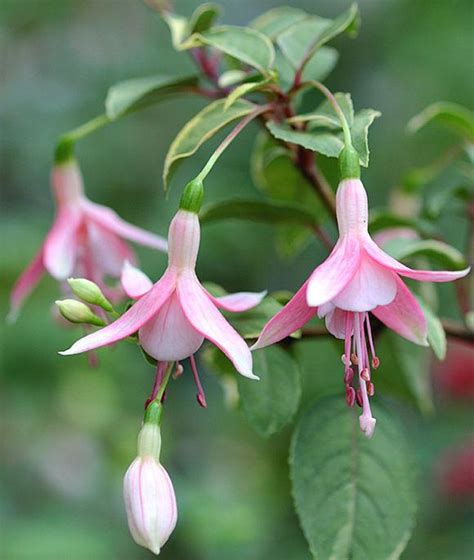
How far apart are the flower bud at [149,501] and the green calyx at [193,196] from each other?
16 centimetres

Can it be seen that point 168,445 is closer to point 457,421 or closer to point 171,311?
point 457,421

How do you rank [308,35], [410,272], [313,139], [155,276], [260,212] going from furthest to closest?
[155,276] < [260,212] < [308,35] < [313,139] < [410,272]

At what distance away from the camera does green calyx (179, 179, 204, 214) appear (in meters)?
0.60

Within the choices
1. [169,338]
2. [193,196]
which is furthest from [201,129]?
[169,338]

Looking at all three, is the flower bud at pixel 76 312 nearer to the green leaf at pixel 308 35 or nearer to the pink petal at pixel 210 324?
the pink petal at pixel 210 324

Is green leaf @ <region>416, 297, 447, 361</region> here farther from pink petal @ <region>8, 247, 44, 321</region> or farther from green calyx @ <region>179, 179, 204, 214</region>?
pink petal @ <region>8, 247, 44, 321</region>

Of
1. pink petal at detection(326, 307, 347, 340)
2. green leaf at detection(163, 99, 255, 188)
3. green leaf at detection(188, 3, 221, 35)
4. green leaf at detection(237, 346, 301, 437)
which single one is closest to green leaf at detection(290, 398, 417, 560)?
green leaf at detection(237, 346, 301, 437)

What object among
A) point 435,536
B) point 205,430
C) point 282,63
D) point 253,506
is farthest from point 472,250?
point 205,430

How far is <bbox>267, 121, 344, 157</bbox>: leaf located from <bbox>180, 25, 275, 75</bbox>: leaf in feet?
0.20

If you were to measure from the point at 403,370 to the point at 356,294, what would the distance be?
0.36 metres

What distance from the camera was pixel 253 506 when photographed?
6.55 ft

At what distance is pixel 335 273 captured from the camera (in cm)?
54

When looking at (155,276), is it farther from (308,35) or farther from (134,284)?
(134,284)

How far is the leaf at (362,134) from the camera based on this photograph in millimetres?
587
